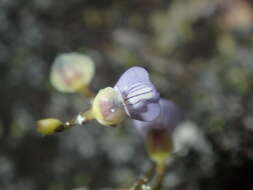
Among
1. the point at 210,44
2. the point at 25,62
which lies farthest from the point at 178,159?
the point at 210,44

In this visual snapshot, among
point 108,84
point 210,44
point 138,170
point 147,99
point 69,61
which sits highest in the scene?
point 210,44

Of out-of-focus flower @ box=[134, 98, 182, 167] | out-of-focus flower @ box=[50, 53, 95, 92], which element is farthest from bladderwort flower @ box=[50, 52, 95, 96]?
out-of-focus flower @ box=[134, 98, 182, 167]

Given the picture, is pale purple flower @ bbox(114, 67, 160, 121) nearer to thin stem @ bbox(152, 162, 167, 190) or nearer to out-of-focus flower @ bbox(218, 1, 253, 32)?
thin stem @ bbox(152, 162, 167, 190)

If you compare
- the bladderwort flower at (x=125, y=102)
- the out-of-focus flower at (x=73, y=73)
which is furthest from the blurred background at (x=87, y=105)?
the bladderwort flower at (x=125, y=102)

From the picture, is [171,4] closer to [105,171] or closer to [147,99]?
[105,171]

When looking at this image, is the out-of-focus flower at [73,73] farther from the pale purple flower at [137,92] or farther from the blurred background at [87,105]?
the blurred background at [87,105]

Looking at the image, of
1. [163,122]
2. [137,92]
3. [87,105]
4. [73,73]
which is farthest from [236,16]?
[137,92]
